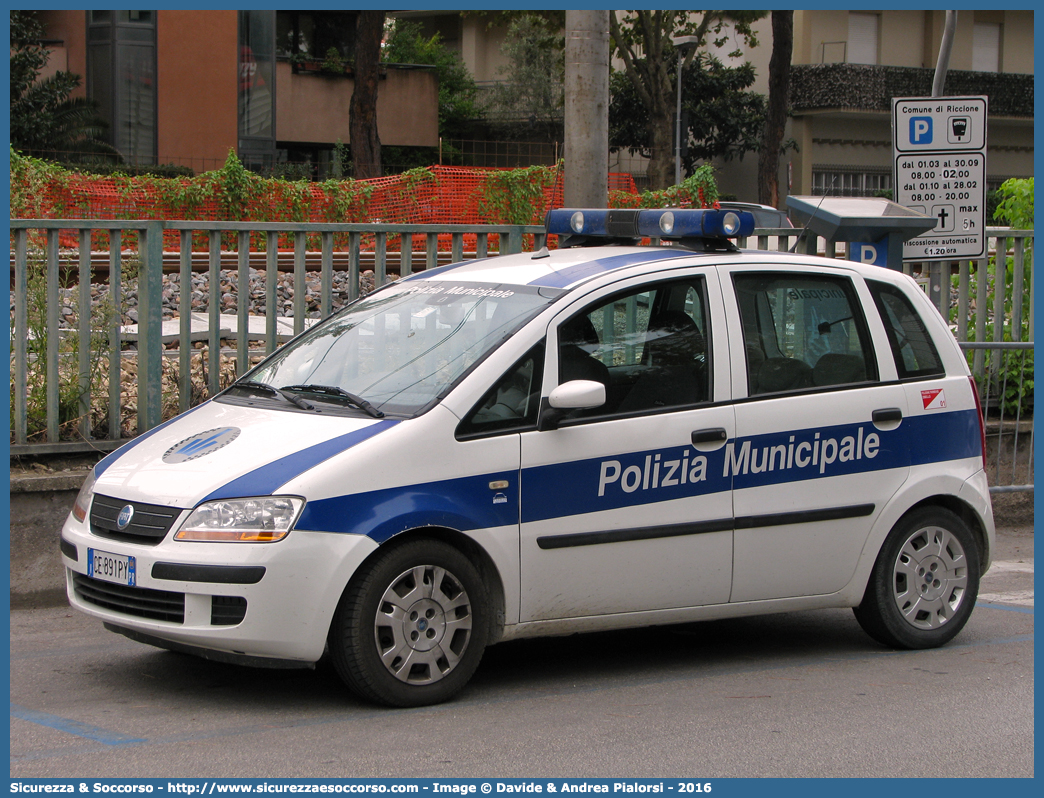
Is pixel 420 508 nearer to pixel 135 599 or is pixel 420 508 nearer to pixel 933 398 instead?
pixel 135 599

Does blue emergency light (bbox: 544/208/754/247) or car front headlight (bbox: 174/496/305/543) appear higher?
blue emergency light (bbox: 544/208/754/247)

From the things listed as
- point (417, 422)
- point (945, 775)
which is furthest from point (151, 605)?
point (945, 775)

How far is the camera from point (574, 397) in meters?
5.09

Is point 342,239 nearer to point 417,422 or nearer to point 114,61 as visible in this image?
point 417,422

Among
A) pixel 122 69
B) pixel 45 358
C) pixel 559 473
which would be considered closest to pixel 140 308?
pixel 45 358

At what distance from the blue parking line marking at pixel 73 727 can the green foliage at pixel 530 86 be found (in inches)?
1831

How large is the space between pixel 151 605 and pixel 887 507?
10.8ft

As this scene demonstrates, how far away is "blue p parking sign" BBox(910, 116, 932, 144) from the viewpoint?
907 centimetres

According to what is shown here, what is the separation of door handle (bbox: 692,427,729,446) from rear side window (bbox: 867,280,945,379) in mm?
1079

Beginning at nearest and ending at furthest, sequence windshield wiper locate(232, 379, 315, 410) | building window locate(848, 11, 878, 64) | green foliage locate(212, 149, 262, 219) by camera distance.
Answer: windshield wiper locate(232, 379, 315, 410), green foliage locate(212, 149, 262, 219), building window locate(848, 11, 878, 64)

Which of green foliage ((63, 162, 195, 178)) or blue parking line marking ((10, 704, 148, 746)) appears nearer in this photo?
blue parking line marking ((10, 704, 148, 746))

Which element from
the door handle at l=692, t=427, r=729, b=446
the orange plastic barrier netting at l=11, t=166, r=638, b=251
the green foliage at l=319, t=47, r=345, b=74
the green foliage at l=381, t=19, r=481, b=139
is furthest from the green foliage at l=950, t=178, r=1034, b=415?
the green foliage at l=381, t=19, r=481, b=139

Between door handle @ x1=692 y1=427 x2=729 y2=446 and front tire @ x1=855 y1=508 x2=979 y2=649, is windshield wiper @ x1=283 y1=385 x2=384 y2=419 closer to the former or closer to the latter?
door handle @ x1=692 y1=427 x2=729 y2=446

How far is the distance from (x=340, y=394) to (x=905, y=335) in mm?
2730
